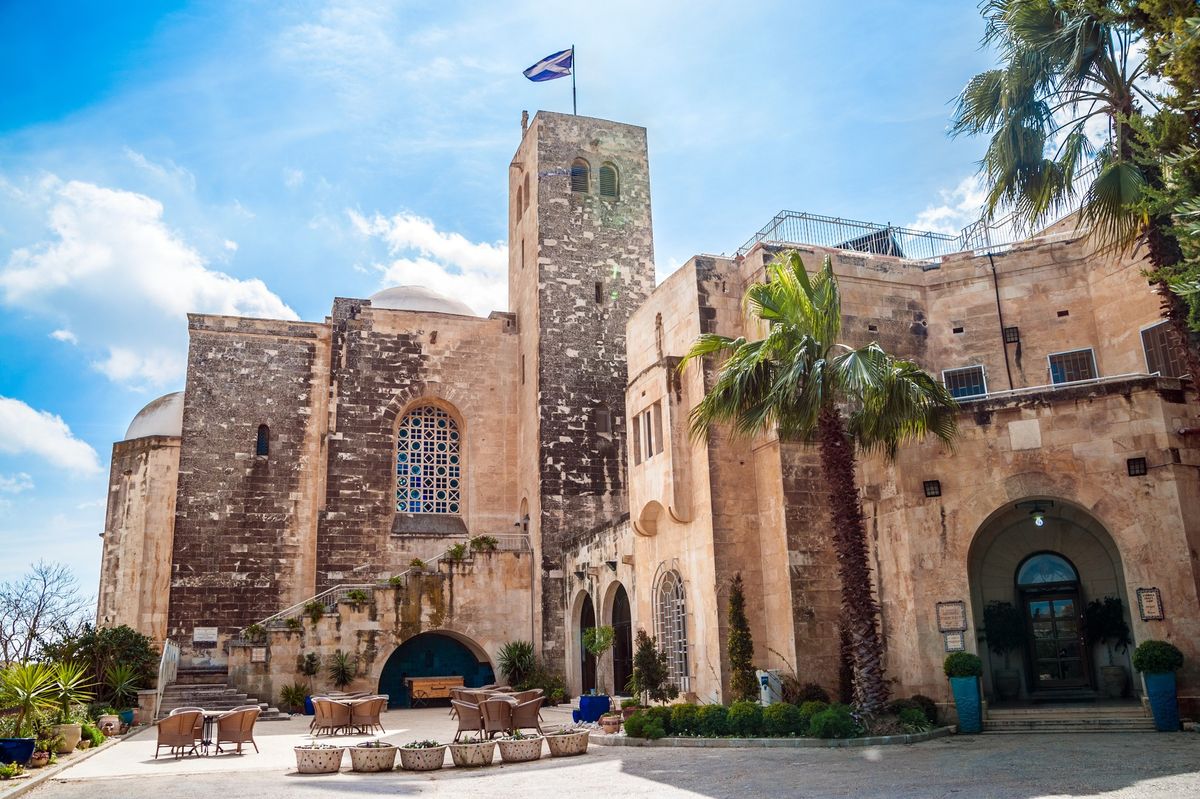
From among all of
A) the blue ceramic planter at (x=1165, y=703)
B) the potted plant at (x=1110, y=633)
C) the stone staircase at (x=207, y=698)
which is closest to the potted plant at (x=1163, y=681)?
the blue ceramic planter at (x=1165, y=703)

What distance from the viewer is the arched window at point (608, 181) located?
29.0 m

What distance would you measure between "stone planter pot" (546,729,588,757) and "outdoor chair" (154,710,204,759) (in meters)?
5.11

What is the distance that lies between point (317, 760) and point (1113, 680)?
11827 mm

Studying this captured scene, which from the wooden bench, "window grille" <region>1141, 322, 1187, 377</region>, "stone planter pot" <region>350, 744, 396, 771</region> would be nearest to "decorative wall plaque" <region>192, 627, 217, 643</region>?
the wooden bench

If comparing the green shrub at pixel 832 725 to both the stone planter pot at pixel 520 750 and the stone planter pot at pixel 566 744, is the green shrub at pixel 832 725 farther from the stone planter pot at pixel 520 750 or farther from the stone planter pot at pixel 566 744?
the stone planter pot at pixel 520 750

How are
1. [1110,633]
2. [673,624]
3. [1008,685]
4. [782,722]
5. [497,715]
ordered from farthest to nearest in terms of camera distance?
1. [673,624]
2. [1008,685]
3. [1110,633]
4. [497,715]
5. [782,722]

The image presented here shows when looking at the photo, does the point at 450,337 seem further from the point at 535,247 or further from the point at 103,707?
the point at 103,707

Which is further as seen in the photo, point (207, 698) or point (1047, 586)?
point (207, 698)

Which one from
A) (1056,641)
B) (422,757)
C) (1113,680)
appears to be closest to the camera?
(422,757)

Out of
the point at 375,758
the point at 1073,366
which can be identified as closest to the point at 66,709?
the point at 375,758

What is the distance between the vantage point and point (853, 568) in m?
14.2

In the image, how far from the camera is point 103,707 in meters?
19.5

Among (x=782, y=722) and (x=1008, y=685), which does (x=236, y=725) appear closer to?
(x=782, y=722)

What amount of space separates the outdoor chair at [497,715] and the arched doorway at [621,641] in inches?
266
